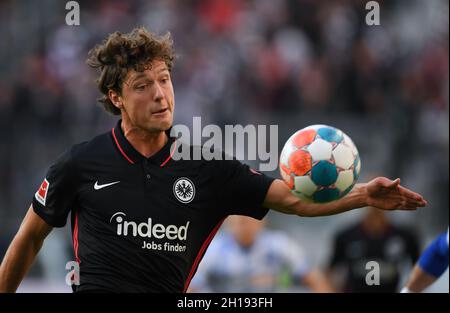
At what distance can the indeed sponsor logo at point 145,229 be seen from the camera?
5.25 m

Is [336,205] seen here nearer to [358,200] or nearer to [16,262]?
[358,200]

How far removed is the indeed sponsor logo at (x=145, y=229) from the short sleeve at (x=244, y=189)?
406mm

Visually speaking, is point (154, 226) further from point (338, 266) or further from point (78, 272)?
point (338, 266)

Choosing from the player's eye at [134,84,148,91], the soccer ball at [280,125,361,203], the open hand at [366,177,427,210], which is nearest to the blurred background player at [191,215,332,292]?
the player's eye at [134,84,148,91]

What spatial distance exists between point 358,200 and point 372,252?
15.8ft

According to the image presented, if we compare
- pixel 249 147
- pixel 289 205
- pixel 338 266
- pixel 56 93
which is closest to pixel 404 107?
pixel 249 147

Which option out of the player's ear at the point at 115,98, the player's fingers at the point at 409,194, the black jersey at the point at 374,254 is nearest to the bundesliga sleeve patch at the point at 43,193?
the player's ear at the point at 115,98

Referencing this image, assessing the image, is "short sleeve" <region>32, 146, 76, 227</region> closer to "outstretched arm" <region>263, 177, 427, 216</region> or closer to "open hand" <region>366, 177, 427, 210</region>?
"outstretched arm" <region>263, 177, 427, 216</region>

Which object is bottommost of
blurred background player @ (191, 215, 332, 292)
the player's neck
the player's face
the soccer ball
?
→ blurred background player @ (191, 215, 332, 292)

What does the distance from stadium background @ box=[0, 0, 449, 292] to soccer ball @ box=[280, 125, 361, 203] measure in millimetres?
6155

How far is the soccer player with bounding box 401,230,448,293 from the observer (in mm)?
6996

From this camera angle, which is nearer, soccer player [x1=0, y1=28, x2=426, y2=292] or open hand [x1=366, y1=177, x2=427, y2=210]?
open hand [x1=366, y1=177, x2=427, y2=210]

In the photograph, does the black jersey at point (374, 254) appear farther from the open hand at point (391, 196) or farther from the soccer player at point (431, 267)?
the open hand at point (391, 196)
